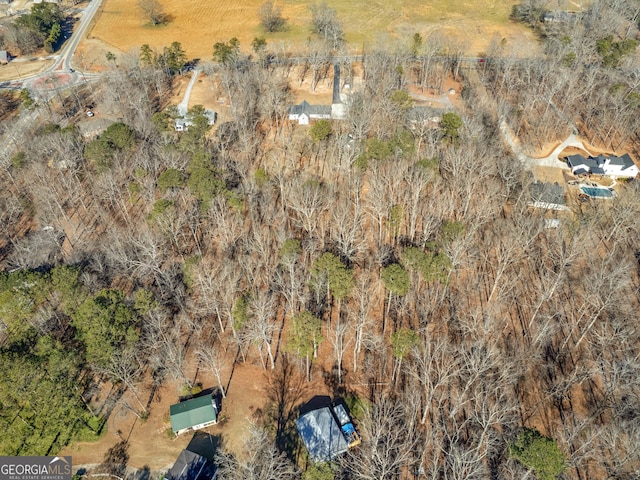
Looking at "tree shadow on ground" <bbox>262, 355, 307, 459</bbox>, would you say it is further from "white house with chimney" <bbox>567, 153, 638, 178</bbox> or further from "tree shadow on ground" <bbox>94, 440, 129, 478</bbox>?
"white house with chimney" <bbox>567, 153, 638, 178</bbox>

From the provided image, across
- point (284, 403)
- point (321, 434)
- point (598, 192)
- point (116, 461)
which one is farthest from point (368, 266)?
point (598, 192)

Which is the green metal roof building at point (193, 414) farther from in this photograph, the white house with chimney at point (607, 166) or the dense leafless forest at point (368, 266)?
the white house with chimney at point (607, 166)

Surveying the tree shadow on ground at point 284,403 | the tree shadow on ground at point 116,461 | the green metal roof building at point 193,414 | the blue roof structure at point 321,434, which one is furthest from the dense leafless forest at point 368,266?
the tree shadow on ground at point 116,461

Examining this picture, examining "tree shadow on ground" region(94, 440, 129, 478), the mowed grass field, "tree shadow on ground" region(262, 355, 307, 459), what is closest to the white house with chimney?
the mowed grass field

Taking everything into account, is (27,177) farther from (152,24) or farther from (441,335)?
(152,24)

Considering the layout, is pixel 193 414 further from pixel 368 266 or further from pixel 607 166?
pixel 607 166

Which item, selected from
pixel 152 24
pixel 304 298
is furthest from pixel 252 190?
pixel 152 24
